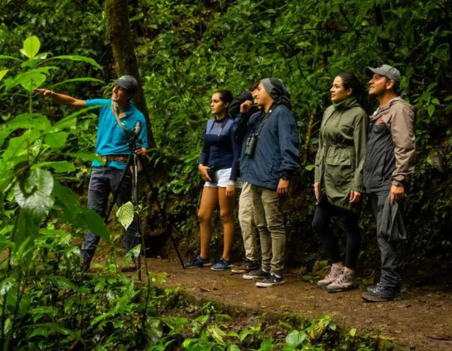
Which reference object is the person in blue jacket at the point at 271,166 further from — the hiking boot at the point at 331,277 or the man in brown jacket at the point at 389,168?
the man in brown jacket at the point at 389,168

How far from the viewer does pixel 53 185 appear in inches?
93.3

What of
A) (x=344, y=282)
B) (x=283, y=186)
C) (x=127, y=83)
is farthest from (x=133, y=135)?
(x=344, y=282)

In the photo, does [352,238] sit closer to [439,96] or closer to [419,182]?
[419,182]

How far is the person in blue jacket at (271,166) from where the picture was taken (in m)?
6.11

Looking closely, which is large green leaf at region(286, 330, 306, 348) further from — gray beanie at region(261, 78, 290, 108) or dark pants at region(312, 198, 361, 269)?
gray beanie at region(261, 78, 290, 108)

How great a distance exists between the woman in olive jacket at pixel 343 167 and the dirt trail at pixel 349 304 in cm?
41

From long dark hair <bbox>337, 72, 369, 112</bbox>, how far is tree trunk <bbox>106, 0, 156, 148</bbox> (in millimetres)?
3358

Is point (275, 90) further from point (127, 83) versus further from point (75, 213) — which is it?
→ point (75, 213)

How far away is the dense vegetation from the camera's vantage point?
107 inches

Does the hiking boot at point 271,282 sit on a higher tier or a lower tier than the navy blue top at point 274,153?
lower

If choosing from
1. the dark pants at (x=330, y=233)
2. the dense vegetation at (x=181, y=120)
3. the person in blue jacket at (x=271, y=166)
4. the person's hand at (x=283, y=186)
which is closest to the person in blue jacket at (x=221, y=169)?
the person in blue jacket at (x=271, y=166)

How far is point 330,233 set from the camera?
20.0ft

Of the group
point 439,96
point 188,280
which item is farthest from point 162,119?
point 439,96

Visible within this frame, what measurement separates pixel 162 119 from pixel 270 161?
3.33m
